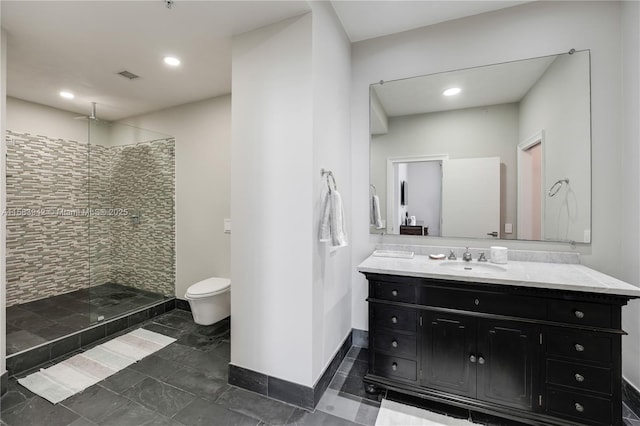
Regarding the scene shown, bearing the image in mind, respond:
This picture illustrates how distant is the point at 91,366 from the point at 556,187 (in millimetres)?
3869

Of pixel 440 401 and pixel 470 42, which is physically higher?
pixel 470 42

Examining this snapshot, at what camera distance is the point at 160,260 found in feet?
11.2

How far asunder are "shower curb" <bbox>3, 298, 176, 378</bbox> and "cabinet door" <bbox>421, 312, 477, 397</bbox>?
9.38 feet

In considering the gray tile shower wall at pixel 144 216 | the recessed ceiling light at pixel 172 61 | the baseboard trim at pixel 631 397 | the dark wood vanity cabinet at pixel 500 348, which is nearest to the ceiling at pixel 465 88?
the dark wood vanity cabinet at pixel 500 348

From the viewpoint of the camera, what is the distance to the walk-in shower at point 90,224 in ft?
9.91

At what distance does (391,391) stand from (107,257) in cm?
330

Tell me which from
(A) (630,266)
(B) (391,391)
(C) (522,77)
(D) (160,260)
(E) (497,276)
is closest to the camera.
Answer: (E) (497,276)

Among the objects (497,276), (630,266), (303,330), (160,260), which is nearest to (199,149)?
(160,260)

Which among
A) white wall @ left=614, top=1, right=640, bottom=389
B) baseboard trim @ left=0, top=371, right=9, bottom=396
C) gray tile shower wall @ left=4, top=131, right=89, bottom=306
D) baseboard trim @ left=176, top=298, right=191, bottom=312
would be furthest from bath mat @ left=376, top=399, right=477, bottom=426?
gray tile shower wall @ left=4, top=131, right=89, bottom=306

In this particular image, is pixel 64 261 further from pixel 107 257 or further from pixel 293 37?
pixel 293 37

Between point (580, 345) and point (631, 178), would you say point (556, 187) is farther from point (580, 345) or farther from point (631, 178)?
point (580, 345)

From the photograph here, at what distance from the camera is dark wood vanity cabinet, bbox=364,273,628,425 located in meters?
1.42

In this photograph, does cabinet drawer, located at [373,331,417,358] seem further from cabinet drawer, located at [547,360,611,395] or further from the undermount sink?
cabinet drawer, located at [547,360,611,395]

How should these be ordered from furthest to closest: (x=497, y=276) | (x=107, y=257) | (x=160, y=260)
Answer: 1. (x=160, y=260)
2. (x=107, y=257)
3. (x=497, y=276)
